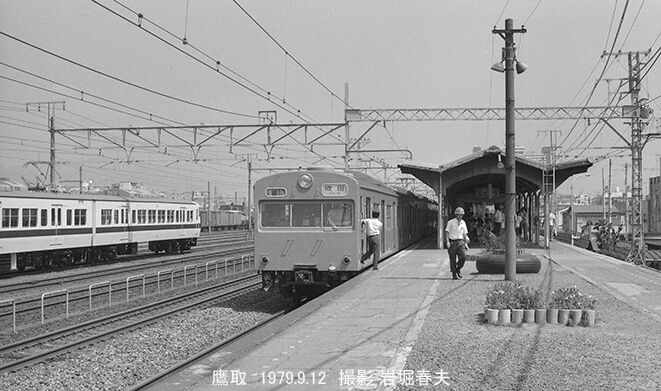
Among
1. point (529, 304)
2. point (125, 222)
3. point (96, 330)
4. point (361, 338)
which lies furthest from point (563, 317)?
point (125, 222)

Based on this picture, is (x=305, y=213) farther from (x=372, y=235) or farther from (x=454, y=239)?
(x=454, y=239)

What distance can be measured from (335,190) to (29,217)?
1248cm

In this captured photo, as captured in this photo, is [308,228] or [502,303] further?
[308,228]

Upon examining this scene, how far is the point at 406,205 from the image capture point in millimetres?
25453

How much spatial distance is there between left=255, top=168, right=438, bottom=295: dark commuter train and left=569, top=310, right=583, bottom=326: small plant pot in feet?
18.5

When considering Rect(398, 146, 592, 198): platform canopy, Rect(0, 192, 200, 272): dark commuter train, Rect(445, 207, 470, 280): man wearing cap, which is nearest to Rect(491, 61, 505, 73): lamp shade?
Rect(445, 207, 470, 280): man wearing cap

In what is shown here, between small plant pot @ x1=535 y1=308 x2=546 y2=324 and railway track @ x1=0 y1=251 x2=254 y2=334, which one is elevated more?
small plant pot @ x1=535 y1=308 x2=546 y2=324

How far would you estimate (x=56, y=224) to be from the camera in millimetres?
23172

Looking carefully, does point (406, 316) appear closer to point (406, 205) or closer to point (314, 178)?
point (314, 178)

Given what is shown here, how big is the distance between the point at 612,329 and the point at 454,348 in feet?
8.23

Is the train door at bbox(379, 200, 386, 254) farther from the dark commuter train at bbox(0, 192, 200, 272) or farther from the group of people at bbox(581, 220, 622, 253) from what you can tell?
the group of people at bbox(581, 220, 622, 253)

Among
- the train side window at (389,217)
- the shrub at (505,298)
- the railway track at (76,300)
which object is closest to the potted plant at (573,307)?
the shrub at (505,298)

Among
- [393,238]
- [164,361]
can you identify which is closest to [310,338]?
[164,361]

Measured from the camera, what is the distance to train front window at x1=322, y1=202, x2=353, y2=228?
13984 mm
